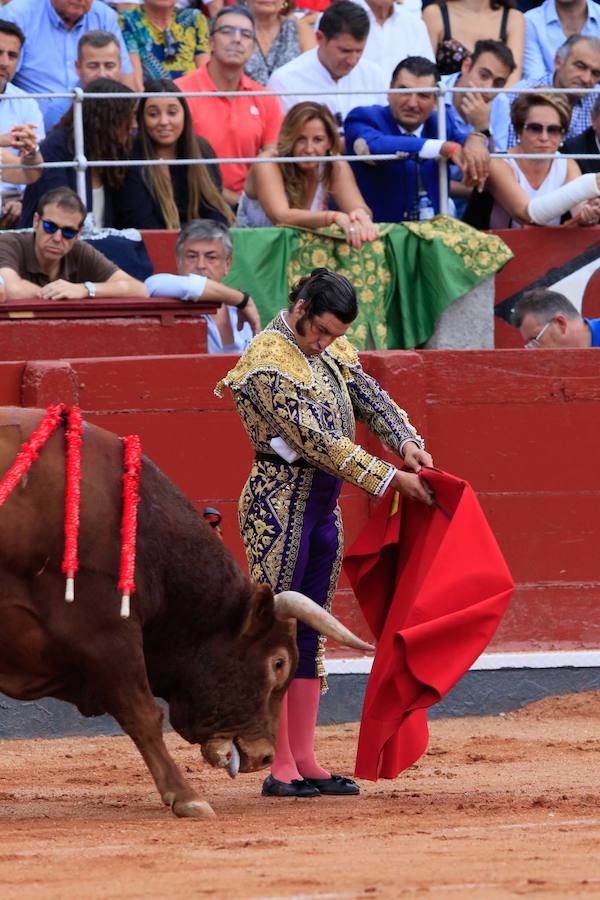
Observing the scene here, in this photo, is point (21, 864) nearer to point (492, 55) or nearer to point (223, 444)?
point (223, 444)

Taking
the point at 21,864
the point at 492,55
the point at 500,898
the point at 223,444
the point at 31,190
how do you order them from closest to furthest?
the point at 500,898 → the point at 21,864 → the point at 223,444 → the point at 31,190 → the point at 492,55

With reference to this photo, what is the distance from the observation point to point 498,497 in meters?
7.10

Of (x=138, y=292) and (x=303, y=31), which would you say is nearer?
(x=138, y=292)

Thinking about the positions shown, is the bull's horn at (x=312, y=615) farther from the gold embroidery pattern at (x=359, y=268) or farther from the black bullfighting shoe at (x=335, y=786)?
the gold embroidery pattern at (x=359, y=268)

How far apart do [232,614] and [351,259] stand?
118 inches

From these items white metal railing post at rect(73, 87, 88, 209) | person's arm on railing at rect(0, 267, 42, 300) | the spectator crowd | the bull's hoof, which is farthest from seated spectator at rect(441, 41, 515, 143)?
the bull's hoof

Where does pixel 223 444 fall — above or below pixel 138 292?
below

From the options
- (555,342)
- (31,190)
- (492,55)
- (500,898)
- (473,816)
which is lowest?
(473,816)

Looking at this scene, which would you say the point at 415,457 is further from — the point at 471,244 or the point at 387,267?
the point at 471,244

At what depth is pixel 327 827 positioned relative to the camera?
450 cm

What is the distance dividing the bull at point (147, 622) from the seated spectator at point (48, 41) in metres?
3.72

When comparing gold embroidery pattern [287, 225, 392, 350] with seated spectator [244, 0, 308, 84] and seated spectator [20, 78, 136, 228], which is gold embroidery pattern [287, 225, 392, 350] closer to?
seated spectator [20, 78, 136, 228]

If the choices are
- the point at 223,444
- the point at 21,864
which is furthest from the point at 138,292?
the point at 21,864

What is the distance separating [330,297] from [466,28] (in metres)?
5.03
